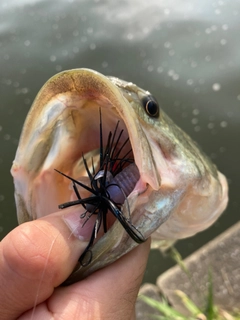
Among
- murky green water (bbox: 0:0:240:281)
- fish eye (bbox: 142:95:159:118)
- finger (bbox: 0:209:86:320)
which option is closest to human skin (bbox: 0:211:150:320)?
A: finger (bbox: 0:209:86:320)

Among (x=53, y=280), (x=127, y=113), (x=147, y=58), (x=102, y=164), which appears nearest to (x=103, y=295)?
(x=53, y=280)

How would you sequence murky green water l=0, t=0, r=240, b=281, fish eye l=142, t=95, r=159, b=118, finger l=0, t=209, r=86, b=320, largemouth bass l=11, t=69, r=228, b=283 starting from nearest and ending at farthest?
finger l=0, t=209, r=86, b=320 → largemouth bass l=11, t=69, r=228, b=283 → fish eye l=142, t=95, r=159, b=118 → murky green water l=0, t=0, r=240, b=281

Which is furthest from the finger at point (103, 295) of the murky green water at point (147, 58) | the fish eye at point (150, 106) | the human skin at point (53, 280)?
the murky green water at point (147, 58)

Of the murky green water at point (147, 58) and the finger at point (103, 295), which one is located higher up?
the finger at point (103, 295)

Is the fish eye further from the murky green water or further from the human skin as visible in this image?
the murky green water

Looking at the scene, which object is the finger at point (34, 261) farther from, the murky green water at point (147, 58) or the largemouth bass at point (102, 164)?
the murky green water at point (147, 58)

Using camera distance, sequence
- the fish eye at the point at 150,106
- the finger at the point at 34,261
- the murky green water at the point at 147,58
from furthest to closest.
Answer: the murky green water at the point at 147,58 < the fish eye at the point at 150,106 < the finger at the point at 34,261

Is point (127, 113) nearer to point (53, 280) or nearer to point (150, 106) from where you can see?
point (150, 106)

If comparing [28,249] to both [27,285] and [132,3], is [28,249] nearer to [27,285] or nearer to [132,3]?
[27,285]

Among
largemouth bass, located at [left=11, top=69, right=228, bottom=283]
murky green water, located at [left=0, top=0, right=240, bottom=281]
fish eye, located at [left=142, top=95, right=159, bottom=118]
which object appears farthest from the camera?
murky green water, located at [left=0, top=0, right=240, bottom=281]
